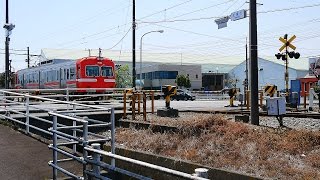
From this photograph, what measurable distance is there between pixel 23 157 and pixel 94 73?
22.2 m

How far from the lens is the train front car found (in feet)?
97.8

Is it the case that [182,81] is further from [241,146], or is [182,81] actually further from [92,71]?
[241,146]

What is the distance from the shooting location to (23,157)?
8.73 m

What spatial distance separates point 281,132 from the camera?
1051cm

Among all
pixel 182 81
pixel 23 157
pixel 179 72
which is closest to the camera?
pixel 23 157

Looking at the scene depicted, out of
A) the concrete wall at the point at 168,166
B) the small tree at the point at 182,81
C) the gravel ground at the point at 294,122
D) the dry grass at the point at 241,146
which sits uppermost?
the small tree at the point at 182,81

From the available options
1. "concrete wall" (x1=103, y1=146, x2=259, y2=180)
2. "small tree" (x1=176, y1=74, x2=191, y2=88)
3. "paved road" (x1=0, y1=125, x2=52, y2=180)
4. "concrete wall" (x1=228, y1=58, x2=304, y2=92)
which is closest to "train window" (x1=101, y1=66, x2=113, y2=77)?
"concrete wall" (x1=103, y1=146, x2=259, y2=180)

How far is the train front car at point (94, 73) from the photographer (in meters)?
29.8

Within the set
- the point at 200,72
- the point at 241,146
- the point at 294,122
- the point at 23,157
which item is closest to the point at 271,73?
the point at 200,72

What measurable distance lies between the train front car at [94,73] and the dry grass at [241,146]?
16.5m

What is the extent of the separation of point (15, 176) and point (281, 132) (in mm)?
6531

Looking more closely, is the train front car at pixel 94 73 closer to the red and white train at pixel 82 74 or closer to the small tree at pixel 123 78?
the red and white train at pixel 82 74

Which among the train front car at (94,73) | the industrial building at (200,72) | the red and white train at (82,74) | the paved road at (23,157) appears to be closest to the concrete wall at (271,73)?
the industrial building at (200,72)

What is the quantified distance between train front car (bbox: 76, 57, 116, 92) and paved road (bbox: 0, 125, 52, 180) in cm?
1841
